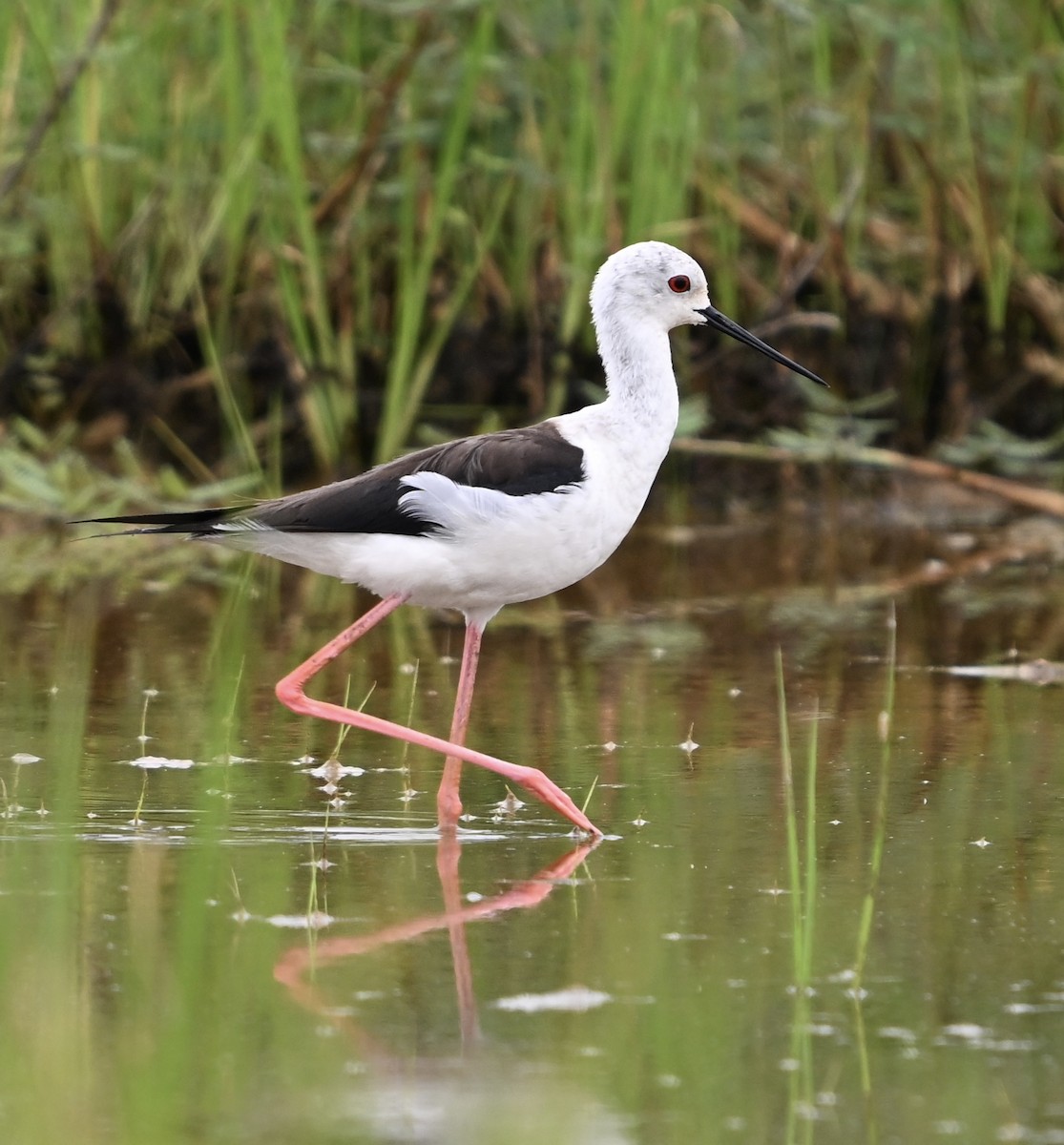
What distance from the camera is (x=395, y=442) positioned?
27.0 feet

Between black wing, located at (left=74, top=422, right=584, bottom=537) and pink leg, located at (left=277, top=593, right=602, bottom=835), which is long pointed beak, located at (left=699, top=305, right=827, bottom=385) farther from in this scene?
pink leg, located at (left=277, top=593, right=602, bottom=835)

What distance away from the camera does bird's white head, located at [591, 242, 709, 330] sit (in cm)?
525

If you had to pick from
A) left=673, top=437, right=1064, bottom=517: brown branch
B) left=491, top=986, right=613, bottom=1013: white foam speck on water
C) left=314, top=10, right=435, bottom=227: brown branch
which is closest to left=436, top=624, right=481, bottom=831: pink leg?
left=491, top=986, right=613, bottom=1013: white foam speck on water

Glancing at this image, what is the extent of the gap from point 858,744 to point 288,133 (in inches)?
135

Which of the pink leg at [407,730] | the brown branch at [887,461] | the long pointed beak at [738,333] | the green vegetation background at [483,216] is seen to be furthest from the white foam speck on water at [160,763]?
the brown branch at [887,461]

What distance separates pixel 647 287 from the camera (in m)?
5.27

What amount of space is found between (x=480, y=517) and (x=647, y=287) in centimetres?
83

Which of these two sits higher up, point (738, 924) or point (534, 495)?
point (534, 495)

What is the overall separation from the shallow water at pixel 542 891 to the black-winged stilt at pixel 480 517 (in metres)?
0.38

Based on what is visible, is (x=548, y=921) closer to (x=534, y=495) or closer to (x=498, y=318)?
(x=534, y=495)

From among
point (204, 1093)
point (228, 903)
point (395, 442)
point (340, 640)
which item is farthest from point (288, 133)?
point (204, 1093)

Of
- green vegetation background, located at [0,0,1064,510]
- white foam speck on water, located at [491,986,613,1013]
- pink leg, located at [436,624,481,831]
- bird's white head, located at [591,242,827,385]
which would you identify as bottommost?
white foam speck on water, located at [491,986,613,1013]

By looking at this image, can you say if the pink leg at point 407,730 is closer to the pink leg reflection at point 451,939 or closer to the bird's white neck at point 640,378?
the pink leg reflection at point 451,939

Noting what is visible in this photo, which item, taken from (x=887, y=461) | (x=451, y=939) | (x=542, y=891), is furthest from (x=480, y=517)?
(x=887, y=461)
